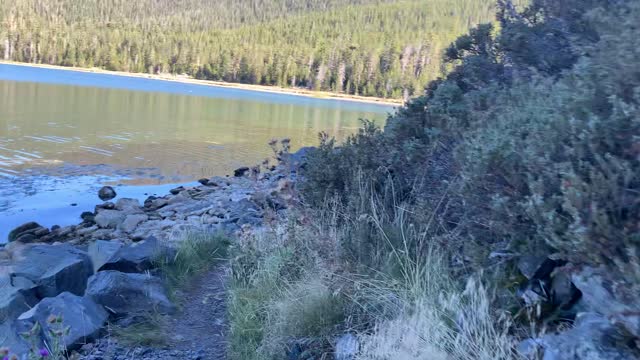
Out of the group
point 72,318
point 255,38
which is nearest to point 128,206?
point 72,318

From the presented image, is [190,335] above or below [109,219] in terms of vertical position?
above

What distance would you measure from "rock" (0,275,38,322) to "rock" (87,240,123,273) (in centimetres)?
76

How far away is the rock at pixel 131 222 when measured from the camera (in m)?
11.6

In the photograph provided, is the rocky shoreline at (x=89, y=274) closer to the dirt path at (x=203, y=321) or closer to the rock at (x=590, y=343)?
the dirt path at (x=203, y=321)

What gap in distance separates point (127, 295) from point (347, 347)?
250cm

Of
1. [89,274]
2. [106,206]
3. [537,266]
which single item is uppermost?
[537,266]

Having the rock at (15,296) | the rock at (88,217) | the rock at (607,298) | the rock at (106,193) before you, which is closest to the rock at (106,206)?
the rock at (88,217)

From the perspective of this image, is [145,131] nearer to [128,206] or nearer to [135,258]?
[128,206]

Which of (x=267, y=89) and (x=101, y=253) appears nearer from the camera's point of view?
(x=101, y=253)

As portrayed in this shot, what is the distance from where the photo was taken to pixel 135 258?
259 inches

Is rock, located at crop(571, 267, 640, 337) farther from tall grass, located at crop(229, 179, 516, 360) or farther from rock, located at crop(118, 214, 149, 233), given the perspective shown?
rock, located at crop(118, 214, 149, 233)

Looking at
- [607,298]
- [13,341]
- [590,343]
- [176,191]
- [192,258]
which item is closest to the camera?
[590,343]

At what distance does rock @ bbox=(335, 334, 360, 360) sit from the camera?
11.7 ft

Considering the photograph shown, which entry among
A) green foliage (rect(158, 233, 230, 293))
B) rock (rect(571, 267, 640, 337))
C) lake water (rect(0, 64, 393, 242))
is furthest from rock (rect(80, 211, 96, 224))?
rock (rect(571, 267, 640, 337))
